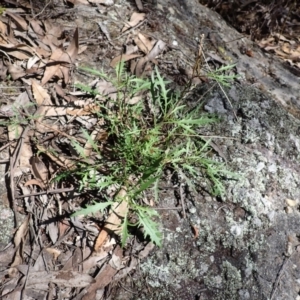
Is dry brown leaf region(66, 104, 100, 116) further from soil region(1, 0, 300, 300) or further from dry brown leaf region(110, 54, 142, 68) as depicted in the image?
dry brown leaf region(110, 54, 142, 68)

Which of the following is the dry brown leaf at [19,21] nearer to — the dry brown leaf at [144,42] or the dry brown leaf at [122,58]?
the dry brown leaf at [122,58]

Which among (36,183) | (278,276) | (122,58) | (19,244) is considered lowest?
(19,244)

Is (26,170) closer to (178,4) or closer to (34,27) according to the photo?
(34,27)

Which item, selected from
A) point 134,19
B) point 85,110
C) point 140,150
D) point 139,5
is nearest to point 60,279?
point 140,150

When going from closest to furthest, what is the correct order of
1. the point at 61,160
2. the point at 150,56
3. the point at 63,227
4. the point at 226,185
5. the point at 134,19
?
the point at 63,227
the point at 61,160
the point at 226,185
the point at 150,56
the point at 134,19

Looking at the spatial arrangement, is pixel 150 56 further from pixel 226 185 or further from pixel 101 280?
pixel 101 280

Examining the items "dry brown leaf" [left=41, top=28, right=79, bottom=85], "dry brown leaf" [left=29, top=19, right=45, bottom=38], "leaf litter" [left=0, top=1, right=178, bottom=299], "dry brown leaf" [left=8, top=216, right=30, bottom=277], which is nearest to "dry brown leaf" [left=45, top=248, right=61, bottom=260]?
"leaf litter" [left=0, top=1, right=178, bottom=299]

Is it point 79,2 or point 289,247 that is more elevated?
point 79,2
